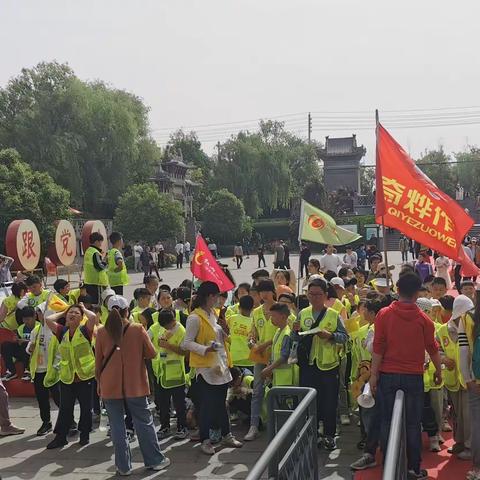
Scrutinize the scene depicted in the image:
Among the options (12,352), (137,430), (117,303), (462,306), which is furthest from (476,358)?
(12,352)

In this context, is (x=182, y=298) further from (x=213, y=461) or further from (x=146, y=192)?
(x=146, y=192)

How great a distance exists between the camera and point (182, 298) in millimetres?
8414

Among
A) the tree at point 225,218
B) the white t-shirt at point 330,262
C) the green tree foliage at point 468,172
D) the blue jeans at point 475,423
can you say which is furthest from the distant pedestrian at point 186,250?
the green tree foliage at point 468,172

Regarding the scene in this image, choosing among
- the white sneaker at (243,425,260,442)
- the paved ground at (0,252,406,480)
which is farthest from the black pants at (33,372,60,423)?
the white sneaker at (243,425,260,442)

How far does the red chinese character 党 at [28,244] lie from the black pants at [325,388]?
11119 millimetres

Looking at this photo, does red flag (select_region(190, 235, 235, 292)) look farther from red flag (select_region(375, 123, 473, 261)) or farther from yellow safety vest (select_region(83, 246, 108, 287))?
red flag (select_region(375, 123, 473, 261))

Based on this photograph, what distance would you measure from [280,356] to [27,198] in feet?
80.9

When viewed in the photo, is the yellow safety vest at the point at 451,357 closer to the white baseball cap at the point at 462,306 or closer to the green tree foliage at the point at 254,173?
the white baseball cap at the point at 462,306

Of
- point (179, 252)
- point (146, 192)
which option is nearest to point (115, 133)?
point (146, 192)

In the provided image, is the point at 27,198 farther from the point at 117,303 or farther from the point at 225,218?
the point at 117,303

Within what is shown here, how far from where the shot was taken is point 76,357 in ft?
21.5

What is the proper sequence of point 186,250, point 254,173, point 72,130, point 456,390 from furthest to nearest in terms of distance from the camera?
point 254,173 < point 72,130 < point 186,250 < point 456,390

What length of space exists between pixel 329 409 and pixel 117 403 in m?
1.91

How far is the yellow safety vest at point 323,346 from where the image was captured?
5.94 m
